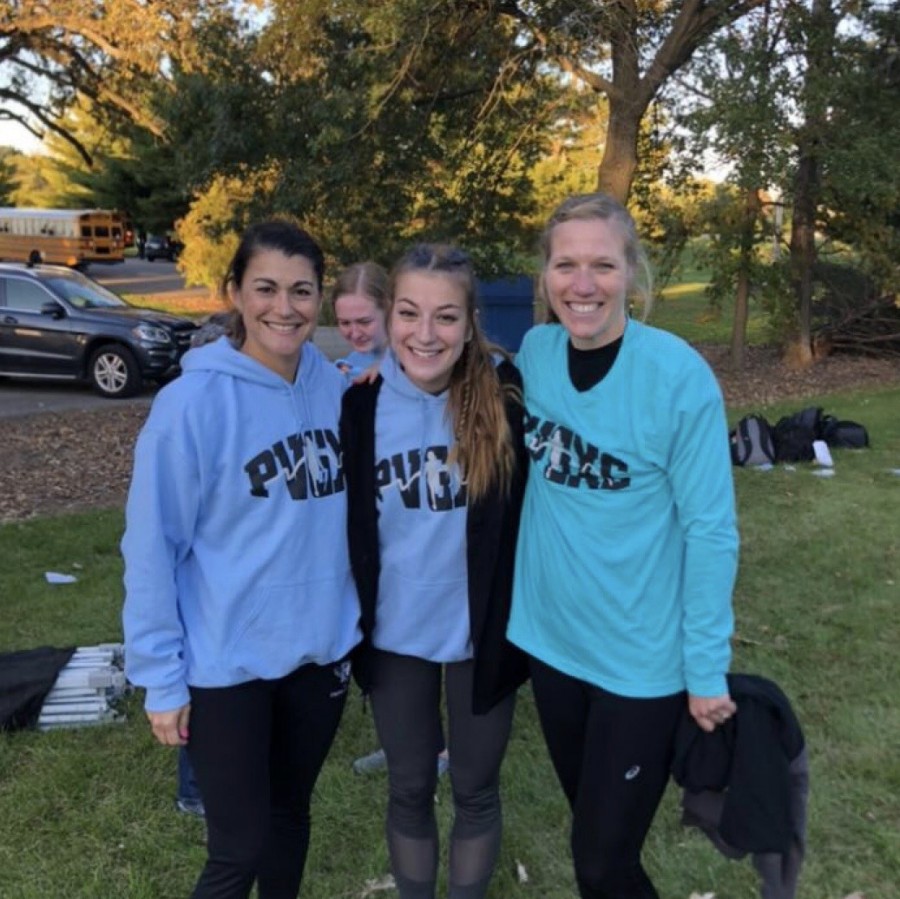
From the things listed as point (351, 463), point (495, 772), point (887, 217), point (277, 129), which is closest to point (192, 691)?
point (351, 463)

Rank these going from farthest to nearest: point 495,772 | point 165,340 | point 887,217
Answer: point 887,217 < point 165,340 < point 495,772

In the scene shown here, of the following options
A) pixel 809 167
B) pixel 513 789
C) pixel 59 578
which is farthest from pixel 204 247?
pixel 513 789

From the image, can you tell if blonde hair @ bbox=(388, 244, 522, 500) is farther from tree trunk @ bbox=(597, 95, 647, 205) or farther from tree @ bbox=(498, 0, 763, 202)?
tree trunk @ bbox=(597, 95, 647, 205)

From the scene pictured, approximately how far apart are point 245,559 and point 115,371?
37.2ft

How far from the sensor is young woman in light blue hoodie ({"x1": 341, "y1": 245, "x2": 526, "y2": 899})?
7.59 ft

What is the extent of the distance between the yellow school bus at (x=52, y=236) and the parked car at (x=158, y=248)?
8741 mm

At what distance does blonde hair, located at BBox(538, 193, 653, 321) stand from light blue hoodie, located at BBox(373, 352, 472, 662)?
1.43ft

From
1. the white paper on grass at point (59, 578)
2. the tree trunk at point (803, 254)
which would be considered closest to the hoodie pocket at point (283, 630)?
the white paper on grass at point (59, 578)

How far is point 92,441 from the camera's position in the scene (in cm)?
1001

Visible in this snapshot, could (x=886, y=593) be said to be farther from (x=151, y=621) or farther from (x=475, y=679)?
(x=151, y=621)

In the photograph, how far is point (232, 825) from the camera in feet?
7.25

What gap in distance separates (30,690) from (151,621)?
2.15 m

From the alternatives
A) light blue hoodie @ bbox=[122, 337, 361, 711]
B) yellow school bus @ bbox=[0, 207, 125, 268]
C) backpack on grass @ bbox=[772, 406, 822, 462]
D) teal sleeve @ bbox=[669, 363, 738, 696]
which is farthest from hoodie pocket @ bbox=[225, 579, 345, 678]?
yellow school bus @ bbox=[0, 207, 125, 268]

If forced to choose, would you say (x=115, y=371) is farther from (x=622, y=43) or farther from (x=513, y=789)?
(x=513, y=789)
